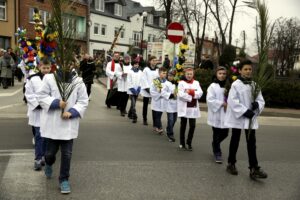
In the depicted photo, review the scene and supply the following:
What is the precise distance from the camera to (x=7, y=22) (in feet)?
115

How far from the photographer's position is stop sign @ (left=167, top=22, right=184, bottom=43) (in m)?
11.9

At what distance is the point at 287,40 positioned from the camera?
5094 cm

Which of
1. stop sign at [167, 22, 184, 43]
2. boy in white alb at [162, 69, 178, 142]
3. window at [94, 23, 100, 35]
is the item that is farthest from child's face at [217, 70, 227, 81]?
window at [94, 23, 100, 35]

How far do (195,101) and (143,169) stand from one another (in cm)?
206

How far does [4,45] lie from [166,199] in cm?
3336

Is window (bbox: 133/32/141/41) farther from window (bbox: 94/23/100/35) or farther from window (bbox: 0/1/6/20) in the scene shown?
window (bbox: 0/1/6/20)

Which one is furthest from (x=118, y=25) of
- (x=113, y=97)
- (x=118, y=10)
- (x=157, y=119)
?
(x=157, y=119)

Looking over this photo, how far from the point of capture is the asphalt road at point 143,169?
5172 mm

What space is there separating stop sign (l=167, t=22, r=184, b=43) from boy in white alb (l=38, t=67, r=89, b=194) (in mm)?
7117

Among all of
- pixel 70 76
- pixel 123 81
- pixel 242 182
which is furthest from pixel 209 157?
pixel 123 81

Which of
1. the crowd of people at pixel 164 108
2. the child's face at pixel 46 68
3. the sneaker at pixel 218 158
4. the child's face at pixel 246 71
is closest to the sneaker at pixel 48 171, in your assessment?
the crowd of people at pixel 164 108

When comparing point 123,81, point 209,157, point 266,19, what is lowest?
point 209,157

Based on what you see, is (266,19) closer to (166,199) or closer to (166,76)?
(166,199)

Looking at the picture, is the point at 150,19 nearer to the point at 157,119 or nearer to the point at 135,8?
the point at 135,8
